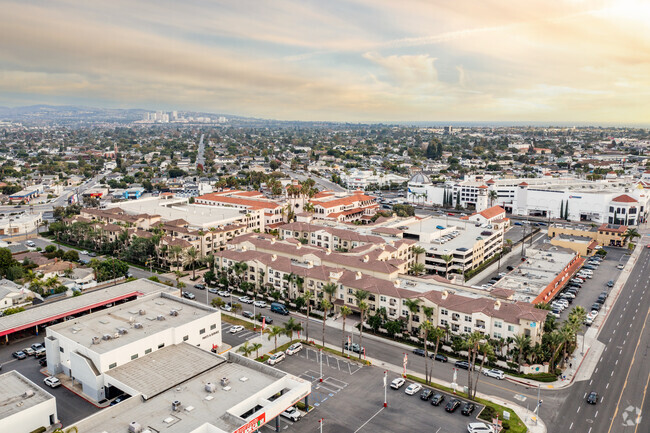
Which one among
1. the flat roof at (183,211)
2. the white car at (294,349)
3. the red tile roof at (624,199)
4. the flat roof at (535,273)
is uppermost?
the red tile roof at (624,199)

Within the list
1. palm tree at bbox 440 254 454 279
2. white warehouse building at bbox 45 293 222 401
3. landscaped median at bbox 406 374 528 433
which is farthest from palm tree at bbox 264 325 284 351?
palm tree at bbox 440 254 454 279

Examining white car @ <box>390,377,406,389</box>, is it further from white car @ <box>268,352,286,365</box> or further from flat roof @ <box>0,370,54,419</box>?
flat roof @ <box>0,370,54,419</box>

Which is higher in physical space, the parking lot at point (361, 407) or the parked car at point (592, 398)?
the parked car at point (592, 398)

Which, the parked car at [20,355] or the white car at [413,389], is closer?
the white car at [413,389]

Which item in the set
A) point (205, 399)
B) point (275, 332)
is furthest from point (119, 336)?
point (275, 332)

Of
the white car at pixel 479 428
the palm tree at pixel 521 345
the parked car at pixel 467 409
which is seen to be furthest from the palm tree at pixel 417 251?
the white car at pixel 479 428

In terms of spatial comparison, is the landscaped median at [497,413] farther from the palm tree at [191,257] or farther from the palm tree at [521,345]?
the palm tree at [191,257]

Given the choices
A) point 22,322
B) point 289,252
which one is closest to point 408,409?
point 289,252
